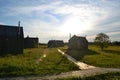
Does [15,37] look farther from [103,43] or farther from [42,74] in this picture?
[103,43]

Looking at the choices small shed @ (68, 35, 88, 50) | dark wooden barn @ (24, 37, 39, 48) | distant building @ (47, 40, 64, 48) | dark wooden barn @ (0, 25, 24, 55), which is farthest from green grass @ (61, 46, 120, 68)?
distant building @ (47, 40, 64, 48)

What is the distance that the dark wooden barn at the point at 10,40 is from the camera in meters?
47.5

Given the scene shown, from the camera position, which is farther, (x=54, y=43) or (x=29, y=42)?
(x=54, y=43)

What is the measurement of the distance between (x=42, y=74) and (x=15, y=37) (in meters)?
31.6

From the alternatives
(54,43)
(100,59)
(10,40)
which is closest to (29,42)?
(54,43)

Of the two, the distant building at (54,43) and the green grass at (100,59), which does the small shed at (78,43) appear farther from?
the distant building at (54,43)

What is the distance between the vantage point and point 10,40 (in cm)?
4891

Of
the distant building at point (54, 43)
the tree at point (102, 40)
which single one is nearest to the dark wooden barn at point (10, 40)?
the tree at point (102, 40)

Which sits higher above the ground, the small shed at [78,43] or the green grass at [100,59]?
the small shed at [78,43]

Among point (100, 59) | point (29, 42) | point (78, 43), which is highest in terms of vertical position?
point (78, 43)

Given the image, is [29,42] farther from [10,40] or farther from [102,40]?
[10,40]

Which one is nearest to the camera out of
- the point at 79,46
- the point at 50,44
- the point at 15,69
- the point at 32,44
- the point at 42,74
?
the point at 42,74

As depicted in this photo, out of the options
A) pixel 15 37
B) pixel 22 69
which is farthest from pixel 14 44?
pixel 22 69

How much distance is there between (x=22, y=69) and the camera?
73.6ft
